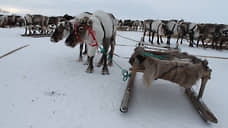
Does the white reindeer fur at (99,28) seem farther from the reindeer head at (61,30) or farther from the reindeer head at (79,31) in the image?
the reindeer head at (61,30)

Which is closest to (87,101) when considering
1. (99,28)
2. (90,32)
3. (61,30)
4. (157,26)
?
(90,32)

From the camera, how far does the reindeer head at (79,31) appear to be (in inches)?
111

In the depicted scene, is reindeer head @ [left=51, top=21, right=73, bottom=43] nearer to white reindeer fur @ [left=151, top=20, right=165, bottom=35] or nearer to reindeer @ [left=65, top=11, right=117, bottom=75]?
reindeer @ [left=65, top=11, right=117, bottom=75]

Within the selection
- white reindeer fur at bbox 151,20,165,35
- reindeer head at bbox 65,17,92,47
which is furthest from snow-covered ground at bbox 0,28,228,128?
white reindeer fur at bbox 151,20,165,35

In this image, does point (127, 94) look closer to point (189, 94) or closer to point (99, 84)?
point (99, 84)

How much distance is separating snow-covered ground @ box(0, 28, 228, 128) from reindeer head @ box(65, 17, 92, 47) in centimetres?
82

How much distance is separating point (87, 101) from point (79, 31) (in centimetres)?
140

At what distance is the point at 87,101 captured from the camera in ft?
7.50

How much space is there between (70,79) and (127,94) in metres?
1.41

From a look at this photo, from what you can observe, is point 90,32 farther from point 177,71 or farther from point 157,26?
point 157,26

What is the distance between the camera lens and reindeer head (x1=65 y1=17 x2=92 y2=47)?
9.25ft

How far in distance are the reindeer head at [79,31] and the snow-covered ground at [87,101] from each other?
0.82 metres

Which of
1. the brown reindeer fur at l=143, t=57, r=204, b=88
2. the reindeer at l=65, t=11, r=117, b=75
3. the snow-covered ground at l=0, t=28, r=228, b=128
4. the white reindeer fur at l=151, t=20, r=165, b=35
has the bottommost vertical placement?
the snow-covered ground at l=0, t=28, r=228, b=128

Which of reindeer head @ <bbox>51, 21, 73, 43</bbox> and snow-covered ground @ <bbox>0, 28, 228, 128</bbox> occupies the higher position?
reindeer head @ <bbox>51, 21, 73, 43</bbox>
